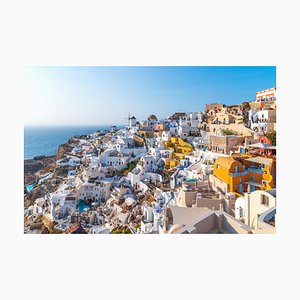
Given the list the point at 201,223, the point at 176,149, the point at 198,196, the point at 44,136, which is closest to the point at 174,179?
the point at 198,196

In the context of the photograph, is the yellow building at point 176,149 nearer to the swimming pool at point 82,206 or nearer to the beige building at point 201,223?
the swimming pool at point 82,206

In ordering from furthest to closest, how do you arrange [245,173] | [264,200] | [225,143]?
1. [225,143]
2. [245,173]
3. [264,200]

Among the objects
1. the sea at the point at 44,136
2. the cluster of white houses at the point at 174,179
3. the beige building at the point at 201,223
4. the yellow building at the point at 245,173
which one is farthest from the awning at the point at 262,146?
the sea at the point at 44,136

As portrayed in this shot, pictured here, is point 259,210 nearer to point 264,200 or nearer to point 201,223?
point 264,200

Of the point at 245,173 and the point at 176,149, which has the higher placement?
the point at 176,149

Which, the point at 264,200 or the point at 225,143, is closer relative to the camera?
Result: the point at 264,200
